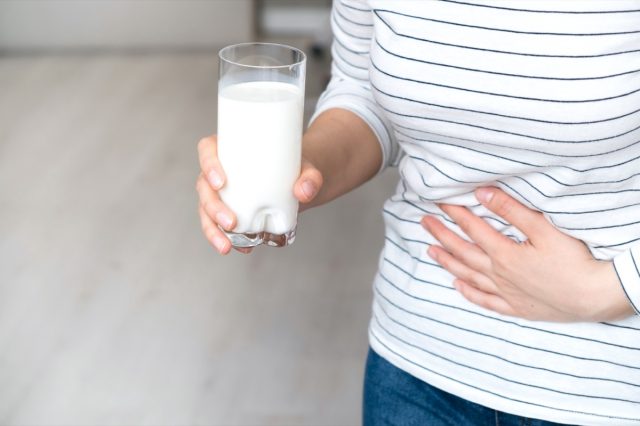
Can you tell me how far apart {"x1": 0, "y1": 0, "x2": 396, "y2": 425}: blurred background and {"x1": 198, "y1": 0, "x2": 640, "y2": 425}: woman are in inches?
39.4

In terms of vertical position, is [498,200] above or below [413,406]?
above

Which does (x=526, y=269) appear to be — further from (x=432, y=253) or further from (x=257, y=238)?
(x=257, y=238)

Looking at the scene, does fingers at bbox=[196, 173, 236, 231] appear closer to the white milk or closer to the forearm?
the white milk

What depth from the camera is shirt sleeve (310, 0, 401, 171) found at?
3.65 feet

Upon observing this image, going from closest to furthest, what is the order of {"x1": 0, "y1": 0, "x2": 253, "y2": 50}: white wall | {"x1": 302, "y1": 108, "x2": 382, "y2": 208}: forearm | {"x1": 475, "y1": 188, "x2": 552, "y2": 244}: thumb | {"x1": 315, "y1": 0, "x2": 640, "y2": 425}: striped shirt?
1. {"x1": 315, "y1": 0, "x2": 640, "y2": 425}: striped shirt
2. {"x1": 475, "y1": 188, "x2": 552, "y2": 244}: thumb
3. {"x1": 302, "y1": 108, "x2": 382, "y2": 208}: forearm
4. {"x1": 0, "y1": 0, "x2": 253, "y2": 50}: white wall

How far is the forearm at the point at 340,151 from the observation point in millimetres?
1094

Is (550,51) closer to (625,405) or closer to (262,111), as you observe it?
(262,111)

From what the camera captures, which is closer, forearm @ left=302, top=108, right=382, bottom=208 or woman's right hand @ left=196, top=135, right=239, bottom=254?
woman's right hand @ left=196, top=135, right=239, bottom=254

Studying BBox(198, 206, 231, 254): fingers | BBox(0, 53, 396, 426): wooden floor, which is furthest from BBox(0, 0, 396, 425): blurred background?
BBox(198, 206, 231, 254): fingers

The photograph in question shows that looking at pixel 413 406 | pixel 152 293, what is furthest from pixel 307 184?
pixel 152 293

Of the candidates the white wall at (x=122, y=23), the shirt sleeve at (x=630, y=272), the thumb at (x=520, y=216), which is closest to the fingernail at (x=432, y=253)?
the thumb at (x=520, y=216)

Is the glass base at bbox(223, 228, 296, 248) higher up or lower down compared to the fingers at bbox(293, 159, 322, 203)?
lower down

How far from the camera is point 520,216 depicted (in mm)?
974

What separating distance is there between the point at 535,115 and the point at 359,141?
0.30m
